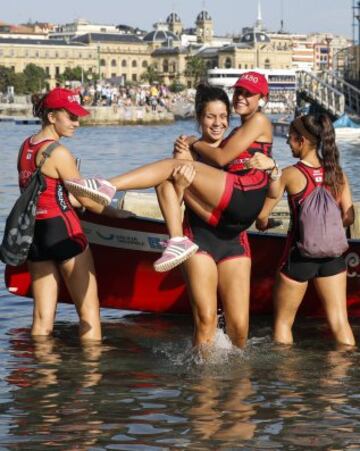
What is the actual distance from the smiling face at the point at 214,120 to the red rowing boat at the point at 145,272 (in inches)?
78.6

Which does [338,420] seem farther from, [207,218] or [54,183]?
[54,183]

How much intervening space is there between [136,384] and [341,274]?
5.38ft

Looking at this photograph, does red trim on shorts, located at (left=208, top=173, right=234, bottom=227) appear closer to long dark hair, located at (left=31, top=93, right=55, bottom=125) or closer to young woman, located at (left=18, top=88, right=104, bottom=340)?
young woman, located at (left=18, top=88, right=104, bottom=340)

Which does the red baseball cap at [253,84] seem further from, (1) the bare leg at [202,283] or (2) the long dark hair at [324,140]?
(1) the bare leg at [202,283]

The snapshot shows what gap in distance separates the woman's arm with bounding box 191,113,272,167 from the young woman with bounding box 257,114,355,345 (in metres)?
0.41

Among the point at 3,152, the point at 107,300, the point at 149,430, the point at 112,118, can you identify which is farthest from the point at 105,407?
the point at 112,118

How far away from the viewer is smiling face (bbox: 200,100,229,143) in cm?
749

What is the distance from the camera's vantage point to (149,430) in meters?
Result: 6.68

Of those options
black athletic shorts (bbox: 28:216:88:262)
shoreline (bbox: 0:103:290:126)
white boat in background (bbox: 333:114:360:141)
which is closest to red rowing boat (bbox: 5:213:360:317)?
black athletic shorts (bbox: 28:216:88:262)

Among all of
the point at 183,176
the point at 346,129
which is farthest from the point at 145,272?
the point at 346,129

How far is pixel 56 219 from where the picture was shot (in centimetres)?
800

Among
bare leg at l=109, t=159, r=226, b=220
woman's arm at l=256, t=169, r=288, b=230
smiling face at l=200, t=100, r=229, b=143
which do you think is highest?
smiling face at l=200, t=100, r=229, b=143

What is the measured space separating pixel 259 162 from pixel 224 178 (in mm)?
316

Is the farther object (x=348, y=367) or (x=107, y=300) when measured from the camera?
(x=107, y=300)
